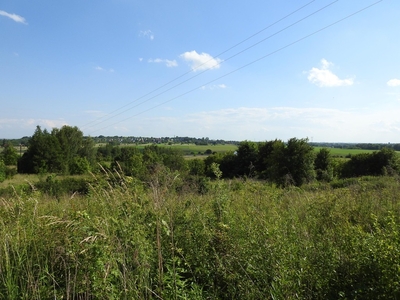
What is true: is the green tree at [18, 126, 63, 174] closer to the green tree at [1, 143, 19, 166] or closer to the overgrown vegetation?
the green tree at [1, 143, 19, 166]

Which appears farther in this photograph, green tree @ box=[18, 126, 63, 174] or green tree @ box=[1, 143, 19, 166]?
green tree @ box=[1, 143, 19, 166]

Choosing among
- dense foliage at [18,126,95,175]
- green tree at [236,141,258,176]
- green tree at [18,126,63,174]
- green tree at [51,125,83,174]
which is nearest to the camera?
green tree at [236,141,258,176]

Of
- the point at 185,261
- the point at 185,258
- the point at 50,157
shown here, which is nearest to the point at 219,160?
the point at 50,157

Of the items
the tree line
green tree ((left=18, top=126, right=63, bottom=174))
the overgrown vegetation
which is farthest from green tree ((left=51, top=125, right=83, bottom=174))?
the overgrown vegetation

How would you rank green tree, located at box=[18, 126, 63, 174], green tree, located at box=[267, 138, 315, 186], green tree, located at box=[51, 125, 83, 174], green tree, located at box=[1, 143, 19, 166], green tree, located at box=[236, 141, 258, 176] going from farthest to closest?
green tree, located at box=[51, 125, 83, 174] → green tree, located at box=[1, 143, 19, 166] → green tree, located at box=[18, 126, 63, 174] → green tree, located at box=[236, 141, 258, 176] → green tree, located at box=[267, 138, 315, 186]

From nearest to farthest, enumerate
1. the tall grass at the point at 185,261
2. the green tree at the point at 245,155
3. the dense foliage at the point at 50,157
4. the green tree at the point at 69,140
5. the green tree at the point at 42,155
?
the tall grass at the point at 185,261 → the green tree at the point at 245,155 → the dense foliage at the point at 50,157 → the green tree at the point at 42,155 → the green tree at the point at 69,140

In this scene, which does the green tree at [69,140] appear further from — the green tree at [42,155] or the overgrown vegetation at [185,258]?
the overgrown vegetation at [185,258]

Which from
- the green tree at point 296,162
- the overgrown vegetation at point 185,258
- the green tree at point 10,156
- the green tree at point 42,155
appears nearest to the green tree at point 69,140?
the green tree at point 42,155

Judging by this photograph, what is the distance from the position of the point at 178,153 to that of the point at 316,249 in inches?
1935

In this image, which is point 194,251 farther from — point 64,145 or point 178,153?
point 64,145

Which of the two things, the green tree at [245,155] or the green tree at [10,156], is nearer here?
the green tree at [245,155]

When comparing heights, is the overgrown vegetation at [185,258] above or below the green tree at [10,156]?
above

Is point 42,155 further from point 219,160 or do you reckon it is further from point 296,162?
point 296,162

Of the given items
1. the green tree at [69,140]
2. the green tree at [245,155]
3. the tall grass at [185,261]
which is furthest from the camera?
the green tree at [69,140]
